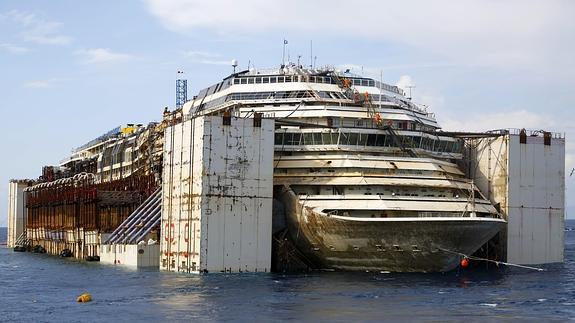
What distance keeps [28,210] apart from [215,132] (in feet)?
303

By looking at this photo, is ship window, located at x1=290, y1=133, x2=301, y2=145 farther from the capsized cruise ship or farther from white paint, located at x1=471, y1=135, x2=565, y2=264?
white paint, located at x1=471, y1=135, x2=565, y2=264

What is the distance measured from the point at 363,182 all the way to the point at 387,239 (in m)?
5.64

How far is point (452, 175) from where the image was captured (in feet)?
269

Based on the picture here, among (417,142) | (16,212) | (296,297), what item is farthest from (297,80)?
(16,212)

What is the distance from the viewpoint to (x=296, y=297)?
61.1 m

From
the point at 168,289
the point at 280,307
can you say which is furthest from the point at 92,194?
the point at 280,307

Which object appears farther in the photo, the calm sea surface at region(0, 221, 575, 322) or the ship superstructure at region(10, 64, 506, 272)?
the ship superstructure at region(10, 64, 506, 272)

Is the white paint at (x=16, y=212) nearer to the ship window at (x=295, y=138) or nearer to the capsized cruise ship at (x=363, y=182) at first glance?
the capsized cruise ship at (x=363, y=182)

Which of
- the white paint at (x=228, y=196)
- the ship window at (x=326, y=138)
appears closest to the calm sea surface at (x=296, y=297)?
the white paint at (x=228, y=196)

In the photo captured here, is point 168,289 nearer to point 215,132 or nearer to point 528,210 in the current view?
point 215,132

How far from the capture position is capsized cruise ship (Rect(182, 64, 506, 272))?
241 ft

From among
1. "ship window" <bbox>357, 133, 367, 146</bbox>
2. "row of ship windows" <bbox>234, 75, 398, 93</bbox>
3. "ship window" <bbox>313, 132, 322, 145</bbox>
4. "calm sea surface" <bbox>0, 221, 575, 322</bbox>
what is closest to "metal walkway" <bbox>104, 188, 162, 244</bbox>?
"calm sea surface" <bbox>0, 221, 575, 322</bbox>

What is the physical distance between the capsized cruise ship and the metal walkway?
41.7ft

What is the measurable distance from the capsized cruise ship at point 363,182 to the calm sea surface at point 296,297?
8.00 feet
